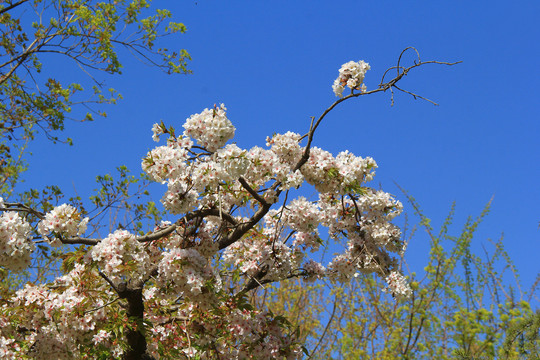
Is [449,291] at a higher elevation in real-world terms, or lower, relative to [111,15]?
lower

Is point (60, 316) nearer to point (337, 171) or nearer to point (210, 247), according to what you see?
point (210, 247)

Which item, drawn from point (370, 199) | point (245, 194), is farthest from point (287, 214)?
point (370, 199)

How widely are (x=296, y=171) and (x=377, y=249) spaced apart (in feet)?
3.85

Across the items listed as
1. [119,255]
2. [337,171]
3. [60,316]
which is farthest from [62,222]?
[337,171]

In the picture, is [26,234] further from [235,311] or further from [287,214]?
[287,214]

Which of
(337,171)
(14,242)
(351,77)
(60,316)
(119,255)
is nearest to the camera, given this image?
(14,242)

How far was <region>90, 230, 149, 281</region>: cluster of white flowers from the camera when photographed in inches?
115

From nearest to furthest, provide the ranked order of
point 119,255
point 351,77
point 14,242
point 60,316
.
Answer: point 14,242, point 119,255, point 60,316, point 351,77

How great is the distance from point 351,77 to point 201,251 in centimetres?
158

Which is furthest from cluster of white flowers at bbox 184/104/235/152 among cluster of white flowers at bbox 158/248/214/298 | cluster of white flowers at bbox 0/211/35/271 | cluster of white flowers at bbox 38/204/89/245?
cluster of white flowers at bbox 0/211/35/271

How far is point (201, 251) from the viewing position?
336cm

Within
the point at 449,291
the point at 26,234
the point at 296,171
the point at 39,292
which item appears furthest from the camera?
the point at 449,291

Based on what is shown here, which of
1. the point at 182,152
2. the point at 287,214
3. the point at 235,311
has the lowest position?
the point at 235,311

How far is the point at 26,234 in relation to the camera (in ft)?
9.41
